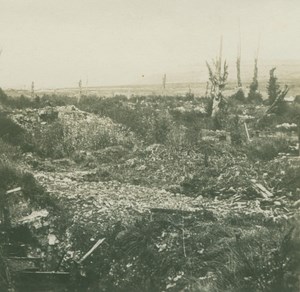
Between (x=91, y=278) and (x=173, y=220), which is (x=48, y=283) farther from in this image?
(x=173, y=220)

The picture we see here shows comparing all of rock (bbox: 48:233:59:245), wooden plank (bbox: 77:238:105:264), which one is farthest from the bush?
rock (bbox: 48:233:59:245)

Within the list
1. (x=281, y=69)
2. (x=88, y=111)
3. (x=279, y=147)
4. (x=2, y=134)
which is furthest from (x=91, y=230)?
(x=281, y=69)

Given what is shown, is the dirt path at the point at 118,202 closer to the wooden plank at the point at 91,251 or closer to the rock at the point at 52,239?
the wooden plank at the point at 91,251

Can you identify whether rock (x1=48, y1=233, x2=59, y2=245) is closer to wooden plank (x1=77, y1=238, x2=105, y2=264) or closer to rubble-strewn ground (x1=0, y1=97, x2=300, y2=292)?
rubble-strewn ground (x1=0, y1=97, x2=300, y2=292)

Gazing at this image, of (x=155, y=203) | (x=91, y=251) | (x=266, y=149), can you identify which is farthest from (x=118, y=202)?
(x=266, y=149)

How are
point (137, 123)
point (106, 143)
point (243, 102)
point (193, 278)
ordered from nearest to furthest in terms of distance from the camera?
point (193, 278) < point (106, 143) < point (137, 123) < point (243, 102)

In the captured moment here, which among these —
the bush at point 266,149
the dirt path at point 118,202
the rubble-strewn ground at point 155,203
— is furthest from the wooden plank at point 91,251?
the bush at point 266,149

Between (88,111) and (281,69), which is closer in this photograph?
(88,111)
